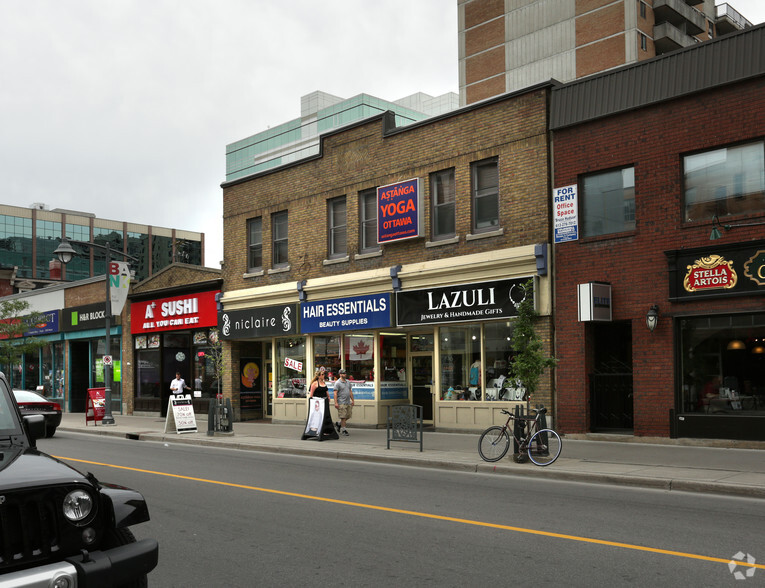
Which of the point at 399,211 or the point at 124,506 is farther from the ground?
the point at 399,211

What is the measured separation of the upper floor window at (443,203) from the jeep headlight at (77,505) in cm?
1652

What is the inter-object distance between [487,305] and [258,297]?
A: 933 centimetres

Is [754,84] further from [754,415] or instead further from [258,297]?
[258,297]

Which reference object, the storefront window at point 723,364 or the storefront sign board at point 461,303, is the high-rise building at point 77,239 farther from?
the storefront window at point 723,364

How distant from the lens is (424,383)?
71.6 ft

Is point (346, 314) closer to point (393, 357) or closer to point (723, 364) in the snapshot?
point (393, 357)

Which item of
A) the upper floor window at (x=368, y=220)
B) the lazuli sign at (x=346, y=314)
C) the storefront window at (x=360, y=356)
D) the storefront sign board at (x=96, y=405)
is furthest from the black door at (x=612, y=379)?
the storefront sign board at (x=96, y=405)

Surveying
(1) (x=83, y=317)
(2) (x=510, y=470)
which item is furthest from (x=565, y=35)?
(2) (x=510, y=470)

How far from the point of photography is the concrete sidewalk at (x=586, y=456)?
11297mm

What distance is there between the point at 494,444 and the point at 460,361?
6.04m

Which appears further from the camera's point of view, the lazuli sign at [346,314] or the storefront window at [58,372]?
the storefront window at [58,372]

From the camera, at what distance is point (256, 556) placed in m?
6.89

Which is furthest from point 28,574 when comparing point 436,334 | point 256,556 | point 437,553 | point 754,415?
point 436,334

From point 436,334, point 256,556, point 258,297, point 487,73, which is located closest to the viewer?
point 256,556
